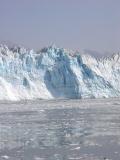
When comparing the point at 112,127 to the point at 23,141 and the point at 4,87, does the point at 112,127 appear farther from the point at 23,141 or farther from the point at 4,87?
the point at 4,87

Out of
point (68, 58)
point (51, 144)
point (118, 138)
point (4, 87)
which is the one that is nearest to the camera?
point (51, 144)

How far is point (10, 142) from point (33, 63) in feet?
108

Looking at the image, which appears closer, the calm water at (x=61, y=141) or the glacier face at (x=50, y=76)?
the calm water at (x=61, y=141)

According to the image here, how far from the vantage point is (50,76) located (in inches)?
1865

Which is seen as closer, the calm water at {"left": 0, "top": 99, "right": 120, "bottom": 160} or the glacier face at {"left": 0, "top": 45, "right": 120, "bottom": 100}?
the calm water at {"left": 0, "top": 99, "right": 120, "bottom": 160}

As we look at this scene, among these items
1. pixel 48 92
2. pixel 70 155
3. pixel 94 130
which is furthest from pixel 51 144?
pixel 48 92

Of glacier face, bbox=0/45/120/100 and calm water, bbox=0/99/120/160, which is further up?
glacier face, bbox=0/45/120/100

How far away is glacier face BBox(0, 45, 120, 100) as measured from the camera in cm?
4403

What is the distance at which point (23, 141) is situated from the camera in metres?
12.5

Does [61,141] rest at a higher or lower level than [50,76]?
lower

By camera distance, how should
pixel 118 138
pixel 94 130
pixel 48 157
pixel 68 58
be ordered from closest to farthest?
1. pixel 48 157
2. pixel 118 138
3. pixel 94 130
4. pixel 68 58

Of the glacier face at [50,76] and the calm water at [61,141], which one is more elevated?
the glacier face at [50,76]

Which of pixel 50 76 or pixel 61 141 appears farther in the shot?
pixel 50 76

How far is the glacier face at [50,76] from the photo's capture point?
44031 mm
